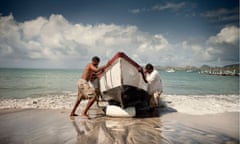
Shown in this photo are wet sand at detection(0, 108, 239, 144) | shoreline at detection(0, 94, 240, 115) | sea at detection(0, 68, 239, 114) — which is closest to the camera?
wet sand at detection(0, 108, 239, 144)

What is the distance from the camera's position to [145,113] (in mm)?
7137

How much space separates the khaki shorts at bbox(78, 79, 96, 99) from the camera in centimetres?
634

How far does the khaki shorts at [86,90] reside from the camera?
20.8ft

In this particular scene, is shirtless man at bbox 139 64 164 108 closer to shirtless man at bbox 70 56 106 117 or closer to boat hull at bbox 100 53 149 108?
boat hull at bbox 100 53 149 108

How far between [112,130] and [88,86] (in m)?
2.11

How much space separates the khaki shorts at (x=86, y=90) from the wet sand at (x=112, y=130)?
32.7 inches

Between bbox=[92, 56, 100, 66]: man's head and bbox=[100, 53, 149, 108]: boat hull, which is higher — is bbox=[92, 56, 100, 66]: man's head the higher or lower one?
the higher one

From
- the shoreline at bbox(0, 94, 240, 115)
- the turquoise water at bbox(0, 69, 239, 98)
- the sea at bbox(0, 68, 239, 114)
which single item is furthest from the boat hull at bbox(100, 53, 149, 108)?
the turquoise water at bbox(0, 69, 239, 98)

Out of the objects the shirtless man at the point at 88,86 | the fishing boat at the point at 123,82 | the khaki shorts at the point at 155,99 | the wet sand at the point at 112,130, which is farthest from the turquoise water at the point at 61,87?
the khaki shorts at the point at 155,99

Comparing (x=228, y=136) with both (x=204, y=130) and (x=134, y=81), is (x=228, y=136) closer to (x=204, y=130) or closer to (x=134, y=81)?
(x=204, y=130)

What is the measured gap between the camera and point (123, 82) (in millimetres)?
6094

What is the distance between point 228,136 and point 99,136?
10.4 ft

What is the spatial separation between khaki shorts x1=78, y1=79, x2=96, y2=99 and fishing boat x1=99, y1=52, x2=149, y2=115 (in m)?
0.60

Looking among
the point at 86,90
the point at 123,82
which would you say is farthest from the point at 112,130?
the point at 86,90
